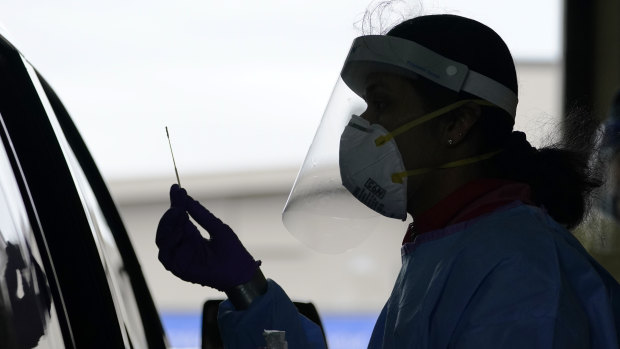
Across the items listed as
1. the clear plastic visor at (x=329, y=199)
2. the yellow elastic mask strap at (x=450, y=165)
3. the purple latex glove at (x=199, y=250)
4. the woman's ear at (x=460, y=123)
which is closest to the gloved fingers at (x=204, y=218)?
the purple latex glove at (x=199, y=250)

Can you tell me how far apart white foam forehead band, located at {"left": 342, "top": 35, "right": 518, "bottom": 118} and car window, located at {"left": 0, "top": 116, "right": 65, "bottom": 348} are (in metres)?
0.72

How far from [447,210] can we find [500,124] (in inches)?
8.2

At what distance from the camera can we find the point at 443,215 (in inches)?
67.7

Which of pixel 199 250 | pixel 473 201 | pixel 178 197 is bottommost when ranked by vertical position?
pixel 473 201

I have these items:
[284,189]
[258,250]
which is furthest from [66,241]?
[284,189]

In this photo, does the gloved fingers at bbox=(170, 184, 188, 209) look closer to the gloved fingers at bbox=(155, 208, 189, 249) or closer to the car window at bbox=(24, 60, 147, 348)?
the gloved fingers at bbox=(155, 208, 189, 249)

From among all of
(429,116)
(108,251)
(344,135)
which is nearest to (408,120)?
(429,116)


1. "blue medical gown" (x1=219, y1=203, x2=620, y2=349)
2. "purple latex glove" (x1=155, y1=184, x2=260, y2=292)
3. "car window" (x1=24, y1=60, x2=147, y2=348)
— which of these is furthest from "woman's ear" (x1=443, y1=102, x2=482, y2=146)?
"car window" (x1=24, y1=60, x2=147, y2=348)

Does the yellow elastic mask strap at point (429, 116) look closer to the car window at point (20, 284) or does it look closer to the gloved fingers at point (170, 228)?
the gloved fingers at point (170, 228)

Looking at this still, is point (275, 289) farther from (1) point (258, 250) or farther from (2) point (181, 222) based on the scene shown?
(1) point (258, 250)

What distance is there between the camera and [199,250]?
6.24 ft

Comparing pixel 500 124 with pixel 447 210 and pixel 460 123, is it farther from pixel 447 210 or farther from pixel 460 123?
pixel 447 210

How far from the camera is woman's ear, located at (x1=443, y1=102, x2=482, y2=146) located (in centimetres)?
177

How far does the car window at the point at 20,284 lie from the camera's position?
1.33 m
